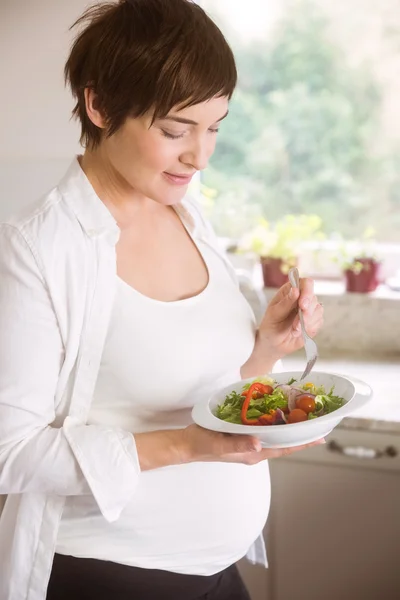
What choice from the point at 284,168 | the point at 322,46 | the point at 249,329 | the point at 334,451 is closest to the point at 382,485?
the point at 334,451

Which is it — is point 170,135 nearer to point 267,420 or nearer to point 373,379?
point 267,420

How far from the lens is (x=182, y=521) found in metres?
1.24

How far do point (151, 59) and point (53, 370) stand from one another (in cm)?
43

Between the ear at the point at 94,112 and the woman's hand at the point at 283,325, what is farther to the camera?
the woman's hand at the point at 283,325

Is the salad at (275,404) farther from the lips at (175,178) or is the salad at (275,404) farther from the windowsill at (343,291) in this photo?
the windowsill at (343,291)

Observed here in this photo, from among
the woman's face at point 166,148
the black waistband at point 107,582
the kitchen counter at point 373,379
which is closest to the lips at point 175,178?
the woman's face at point 166,148

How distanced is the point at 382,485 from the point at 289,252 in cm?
81

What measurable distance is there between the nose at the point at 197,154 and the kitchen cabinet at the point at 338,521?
0.95m

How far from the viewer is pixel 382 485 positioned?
1.91 meters

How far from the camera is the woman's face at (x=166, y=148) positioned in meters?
1.10

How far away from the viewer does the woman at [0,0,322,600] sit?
107 centimetres

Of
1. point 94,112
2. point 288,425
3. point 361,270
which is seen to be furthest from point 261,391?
point 361,270

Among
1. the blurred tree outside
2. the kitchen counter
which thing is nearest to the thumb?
the kitchen counter

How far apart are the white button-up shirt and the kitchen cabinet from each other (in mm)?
889
